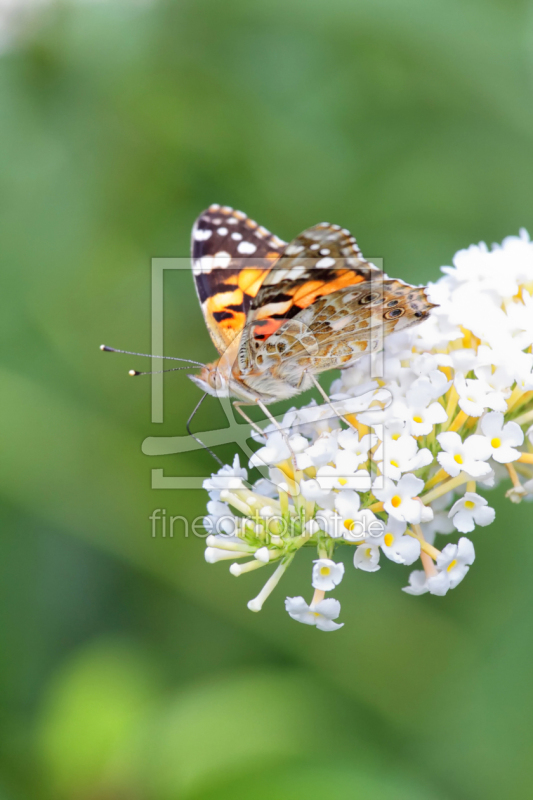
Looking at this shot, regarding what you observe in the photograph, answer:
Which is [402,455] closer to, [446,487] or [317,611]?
[446,487]

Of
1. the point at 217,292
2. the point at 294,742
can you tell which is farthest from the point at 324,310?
the point at 294,742

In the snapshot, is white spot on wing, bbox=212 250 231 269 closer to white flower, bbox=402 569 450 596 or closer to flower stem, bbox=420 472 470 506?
flower stem, bbox=420 472 470 506

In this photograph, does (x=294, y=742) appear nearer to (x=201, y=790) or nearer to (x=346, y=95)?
(x=201, y=790)

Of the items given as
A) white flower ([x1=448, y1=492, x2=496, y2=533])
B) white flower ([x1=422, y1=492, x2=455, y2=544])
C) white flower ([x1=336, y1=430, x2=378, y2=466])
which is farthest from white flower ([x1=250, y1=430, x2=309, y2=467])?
white flower ([x1=422, y1=492, x2=455, y2=544])

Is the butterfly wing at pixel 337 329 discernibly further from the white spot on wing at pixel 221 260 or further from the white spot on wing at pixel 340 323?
the white spot on wing at pixel 221 260

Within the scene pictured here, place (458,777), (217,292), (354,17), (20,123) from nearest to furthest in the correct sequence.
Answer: (458,777) < (217,292) < (354,17) < (20,123)

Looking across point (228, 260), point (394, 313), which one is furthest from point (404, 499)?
point (228, 260)

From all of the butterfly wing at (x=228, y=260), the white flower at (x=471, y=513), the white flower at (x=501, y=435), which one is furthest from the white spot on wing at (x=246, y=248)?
the white flower at (x=471, y=513)
